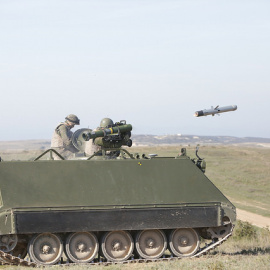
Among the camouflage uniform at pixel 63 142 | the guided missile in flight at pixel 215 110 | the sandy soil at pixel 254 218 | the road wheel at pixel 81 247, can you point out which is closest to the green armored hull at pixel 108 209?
the road wheel at pixel 81 247

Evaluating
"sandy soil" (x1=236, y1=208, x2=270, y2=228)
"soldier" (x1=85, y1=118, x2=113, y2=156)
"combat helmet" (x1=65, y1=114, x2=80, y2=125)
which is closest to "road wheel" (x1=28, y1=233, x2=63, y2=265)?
"soldier" (x1=85, y1=118, x2=113, y2=156)

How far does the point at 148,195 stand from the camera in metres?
17.6

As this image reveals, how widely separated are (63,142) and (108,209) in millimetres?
5103

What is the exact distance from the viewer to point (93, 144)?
789 inches

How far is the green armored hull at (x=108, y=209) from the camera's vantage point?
55.2 ft

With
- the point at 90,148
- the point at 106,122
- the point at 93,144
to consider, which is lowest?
the point at 90,148

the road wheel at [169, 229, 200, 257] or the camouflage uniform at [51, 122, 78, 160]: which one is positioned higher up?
the camouflage uniform at [51, 122, 78, 160]

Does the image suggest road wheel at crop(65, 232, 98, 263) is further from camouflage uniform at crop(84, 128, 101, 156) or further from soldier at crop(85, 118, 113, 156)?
camouflage uniform at crop(84, 128, 101, 156)

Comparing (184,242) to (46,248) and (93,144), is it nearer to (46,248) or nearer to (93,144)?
(46,248)

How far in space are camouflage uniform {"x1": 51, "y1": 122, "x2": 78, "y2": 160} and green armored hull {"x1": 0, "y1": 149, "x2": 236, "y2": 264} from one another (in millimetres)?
3742

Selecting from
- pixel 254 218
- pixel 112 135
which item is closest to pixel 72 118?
pixel 112 135

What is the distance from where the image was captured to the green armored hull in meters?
16.8

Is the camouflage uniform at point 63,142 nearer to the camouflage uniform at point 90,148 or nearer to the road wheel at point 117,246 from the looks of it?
the camouflage uniform at point 90,148

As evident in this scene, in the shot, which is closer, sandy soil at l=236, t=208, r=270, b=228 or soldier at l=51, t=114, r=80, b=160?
soldier at l=51, t=114, r=80, b=160
